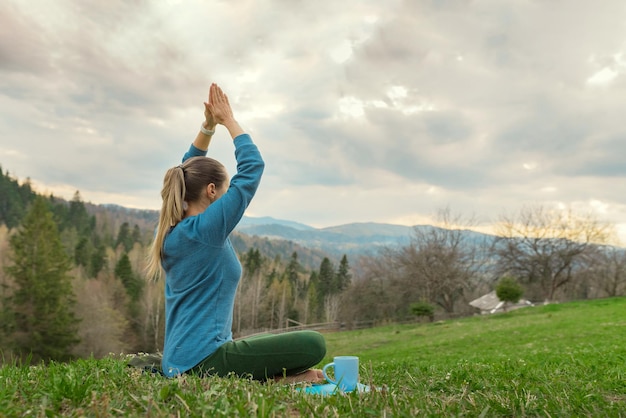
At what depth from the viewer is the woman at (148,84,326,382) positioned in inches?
138

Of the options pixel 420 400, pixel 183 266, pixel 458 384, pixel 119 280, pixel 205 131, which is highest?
pixel 205 131

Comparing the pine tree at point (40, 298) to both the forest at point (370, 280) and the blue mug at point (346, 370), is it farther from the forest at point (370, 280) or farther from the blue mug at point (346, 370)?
the blue mug at point (346, 370)

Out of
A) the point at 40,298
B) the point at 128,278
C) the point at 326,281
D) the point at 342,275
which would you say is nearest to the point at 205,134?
the point at 40,298

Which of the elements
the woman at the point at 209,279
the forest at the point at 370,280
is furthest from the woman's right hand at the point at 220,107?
the forest at the point at 370,280

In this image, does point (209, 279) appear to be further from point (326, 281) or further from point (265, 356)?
point (326, 281)

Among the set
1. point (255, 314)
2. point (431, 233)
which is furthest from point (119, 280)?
point (431, 233)

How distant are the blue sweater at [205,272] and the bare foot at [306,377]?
0.56 metres

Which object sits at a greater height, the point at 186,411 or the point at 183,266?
the point at 183,266

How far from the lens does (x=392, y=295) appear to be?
4800 centimetres

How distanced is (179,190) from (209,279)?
738 mm

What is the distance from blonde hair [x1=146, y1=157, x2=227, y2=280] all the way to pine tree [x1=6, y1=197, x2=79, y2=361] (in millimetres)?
37444

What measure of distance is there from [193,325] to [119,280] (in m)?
60.1

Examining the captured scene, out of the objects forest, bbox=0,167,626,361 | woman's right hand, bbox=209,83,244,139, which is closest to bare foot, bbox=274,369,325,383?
woman's right hand, bbox=209,83,244,139

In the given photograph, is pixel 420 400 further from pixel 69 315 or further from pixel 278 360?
pixel 69 315
